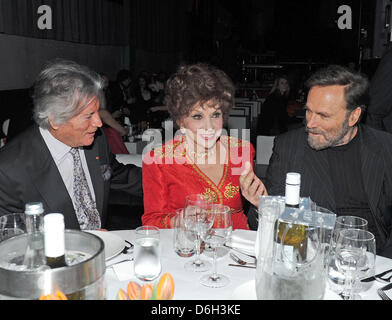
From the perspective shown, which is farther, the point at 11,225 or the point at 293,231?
the point at 11,225

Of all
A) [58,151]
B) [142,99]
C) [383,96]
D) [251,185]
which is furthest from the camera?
[142,99]

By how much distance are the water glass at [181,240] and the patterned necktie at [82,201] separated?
66 cm

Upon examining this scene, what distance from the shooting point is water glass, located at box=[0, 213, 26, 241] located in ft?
4.36

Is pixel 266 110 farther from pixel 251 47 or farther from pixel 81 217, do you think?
pixel 251 47

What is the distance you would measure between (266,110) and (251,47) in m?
12.5

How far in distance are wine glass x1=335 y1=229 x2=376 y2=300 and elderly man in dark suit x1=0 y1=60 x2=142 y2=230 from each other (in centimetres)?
117

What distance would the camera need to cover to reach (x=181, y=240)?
1405 millimetres

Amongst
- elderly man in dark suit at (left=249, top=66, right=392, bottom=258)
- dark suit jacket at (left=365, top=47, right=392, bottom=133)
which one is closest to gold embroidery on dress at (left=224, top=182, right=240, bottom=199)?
elderly man in dark suit at (left=249, top=66, right=392, bottom=258)

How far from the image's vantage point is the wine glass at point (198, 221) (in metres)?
1.29

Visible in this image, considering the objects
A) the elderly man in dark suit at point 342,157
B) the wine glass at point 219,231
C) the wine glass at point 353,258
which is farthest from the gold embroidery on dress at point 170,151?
the wine glass at point 353,258

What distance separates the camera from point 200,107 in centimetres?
215

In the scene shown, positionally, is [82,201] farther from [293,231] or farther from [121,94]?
[121,94]

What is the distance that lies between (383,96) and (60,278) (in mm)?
2988

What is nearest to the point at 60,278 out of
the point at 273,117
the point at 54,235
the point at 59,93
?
the point at 54,235
